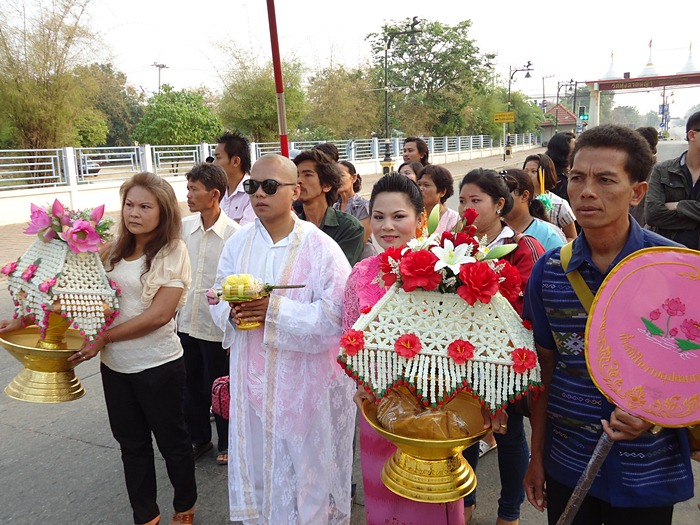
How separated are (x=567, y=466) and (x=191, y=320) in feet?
8.00

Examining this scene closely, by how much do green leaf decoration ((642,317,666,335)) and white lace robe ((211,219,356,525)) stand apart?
1.34 metres

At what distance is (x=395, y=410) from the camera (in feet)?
6.05

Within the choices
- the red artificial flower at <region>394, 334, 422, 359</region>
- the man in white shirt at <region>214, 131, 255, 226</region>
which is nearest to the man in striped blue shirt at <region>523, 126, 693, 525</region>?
the red artificial flower at <region>394, 334, 422, 359</region>

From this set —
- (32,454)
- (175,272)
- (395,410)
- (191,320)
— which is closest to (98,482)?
(32,454)

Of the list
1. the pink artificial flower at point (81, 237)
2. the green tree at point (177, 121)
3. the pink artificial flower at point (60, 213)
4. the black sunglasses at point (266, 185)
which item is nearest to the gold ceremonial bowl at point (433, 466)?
the black sunglasses at point (266, 185)

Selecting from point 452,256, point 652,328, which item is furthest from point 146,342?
point 652,328

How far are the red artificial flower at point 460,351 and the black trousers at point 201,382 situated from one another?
2.19 m

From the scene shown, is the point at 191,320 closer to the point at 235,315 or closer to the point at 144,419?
the point at 144,419

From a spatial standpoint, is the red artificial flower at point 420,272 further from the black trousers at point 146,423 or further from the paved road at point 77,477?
the paved road at point 77,477

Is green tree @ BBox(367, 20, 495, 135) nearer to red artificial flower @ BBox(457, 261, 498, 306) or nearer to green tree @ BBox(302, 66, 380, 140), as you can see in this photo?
green tree @ BBox(302, 66, 380, 140)

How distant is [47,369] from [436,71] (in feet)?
117

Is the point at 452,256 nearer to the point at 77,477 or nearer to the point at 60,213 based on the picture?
the point at 60,213

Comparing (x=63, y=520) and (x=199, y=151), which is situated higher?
(x=199, y=151)

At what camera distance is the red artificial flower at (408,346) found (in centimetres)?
167
